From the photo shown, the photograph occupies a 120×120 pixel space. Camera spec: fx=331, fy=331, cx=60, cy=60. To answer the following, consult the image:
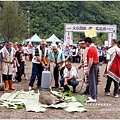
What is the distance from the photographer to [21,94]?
31.4 ft

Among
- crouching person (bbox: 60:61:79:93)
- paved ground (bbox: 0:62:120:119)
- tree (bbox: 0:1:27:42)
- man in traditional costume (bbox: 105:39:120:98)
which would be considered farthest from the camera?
tree (bbox: 0:1:27:42)

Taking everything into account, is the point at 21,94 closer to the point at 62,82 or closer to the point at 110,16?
the point at 62,82

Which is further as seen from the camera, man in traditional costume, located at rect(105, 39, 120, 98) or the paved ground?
man in traditional costume, located at rect(105, 39, 120, 98)

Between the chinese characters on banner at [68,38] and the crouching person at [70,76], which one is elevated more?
the chinese characters on banner at [68,38]

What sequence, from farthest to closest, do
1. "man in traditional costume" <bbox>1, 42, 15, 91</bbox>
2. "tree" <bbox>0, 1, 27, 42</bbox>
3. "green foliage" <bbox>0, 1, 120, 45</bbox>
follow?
"green foliage" <bbox>0, 1, 120, 45</bbox> → "tree" <bbox>0, 1, 27, 42</bbox> → "man in traditional costume" <bbox>1, 42, 15, 91</bbox>

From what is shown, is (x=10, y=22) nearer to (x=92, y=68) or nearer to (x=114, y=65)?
(x=114, y=65)

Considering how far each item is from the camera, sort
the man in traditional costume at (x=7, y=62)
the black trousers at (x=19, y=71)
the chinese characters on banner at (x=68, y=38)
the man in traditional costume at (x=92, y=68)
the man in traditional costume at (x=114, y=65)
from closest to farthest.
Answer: the man in traditional costume at (x=92, y=68) → the man in traditional costume at (x=114, y=65) → the man in traditional costume at (x=7, y=62) → the black trousers at (x=19, y=71) → the chinese characters on banner at (x=68, y=38)

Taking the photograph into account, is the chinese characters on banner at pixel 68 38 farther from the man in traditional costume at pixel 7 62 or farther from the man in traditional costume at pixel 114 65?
the man in traditional costume at pixel 114 65

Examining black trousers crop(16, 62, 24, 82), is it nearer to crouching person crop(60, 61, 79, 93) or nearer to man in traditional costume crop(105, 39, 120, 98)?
crouching person crop(60, 61, 79, 93)

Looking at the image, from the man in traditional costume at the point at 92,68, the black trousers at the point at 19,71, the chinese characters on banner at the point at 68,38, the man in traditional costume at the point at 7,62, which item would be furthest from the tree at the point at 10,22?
the man in traditional costume at the point at 92,68

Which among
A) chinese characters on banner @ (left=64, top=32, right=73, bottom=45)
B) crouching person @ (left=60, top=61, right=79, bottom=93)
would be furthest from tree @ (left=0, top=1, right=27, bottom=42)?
crouching person @ (left=60, top=61, right=79, bottom=93)

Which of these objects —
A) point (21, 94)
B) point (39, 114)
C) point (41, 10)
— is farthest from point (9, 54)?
point (41, 10)

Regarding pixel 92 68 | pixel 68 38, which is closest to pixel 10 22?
pixel 68 38

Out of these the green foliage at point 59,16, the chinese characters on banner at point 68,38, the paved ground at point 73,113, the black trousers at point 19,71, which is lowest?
the paved ground at point 73,113
